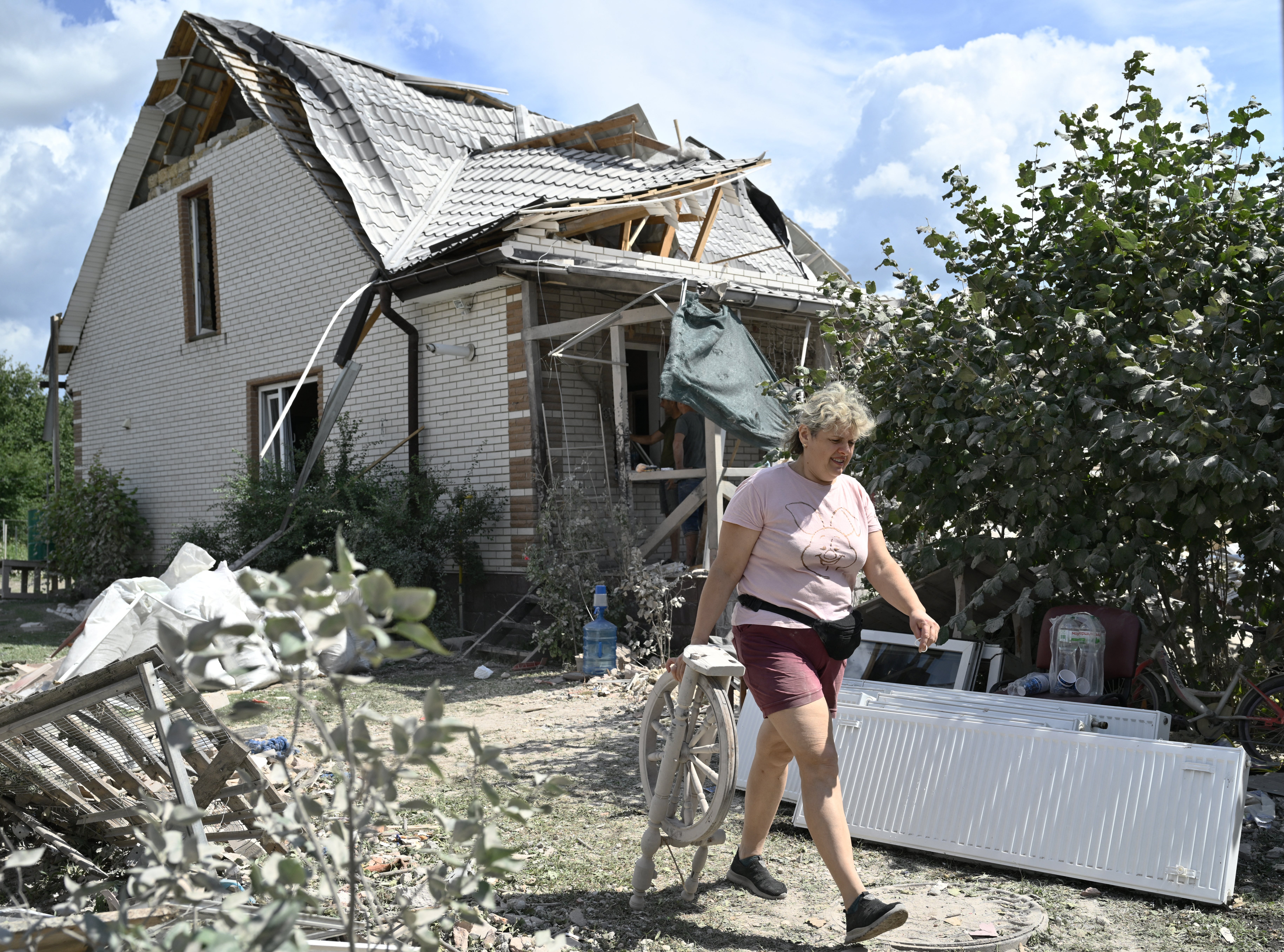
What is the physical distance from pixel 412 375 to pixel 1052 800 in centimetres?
810

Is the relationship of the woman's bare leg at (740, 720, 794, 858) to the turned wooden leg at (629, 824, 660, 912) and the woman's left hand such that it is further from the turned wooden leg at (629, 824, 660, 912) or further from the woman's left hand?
the woman's left hand

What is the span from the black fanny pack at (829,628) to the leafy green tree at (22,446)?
37.5m

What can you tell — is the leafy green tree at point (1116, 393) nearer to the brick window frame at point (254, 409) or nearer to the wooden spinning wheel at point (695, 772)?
the wooden spinning wheel at point (695, 772)

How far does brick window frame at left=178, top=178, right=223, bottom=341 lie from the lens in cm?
1412

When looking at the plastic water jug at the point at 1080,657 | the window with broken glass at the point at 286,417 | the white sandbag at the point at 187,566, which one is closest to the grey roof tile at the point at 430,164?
the window with broken glass at the point at 286,417

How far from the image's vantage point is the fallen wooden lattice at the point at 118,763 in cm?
307

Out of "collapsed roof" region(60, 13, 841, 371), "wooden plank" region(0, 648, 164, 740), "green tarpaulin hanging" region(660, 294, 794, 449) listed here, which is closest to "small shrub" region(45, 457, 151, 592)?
"collapsed roof" region(60, 13, 841, 371)

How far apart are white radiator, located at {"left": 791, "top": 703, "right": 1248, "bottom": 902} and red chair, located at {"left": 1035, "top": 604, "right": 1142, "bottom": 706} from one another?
3.07ft

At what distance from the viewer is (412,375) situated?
417 inches

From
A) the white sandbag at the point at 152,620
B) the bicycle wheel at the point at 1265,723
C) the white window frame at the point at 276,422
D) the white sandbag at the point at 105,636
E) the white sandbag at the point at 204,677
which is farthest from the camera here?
the white window frame at the point at 276,422

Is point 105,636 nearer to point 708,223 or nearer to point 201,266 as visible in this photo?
point 708,223

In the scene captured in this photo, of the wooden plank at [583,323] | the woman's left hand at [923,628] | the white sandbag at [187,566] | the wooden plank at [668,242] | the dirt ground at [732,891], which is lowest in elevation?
the dirt ground at [732,891]

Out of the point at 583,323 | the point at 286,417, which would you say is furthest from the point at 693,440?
the point at 286,417

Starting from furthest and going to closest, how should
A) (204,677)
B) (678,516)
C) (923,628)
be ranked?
(678,516) → (923,628) → (204,677)
